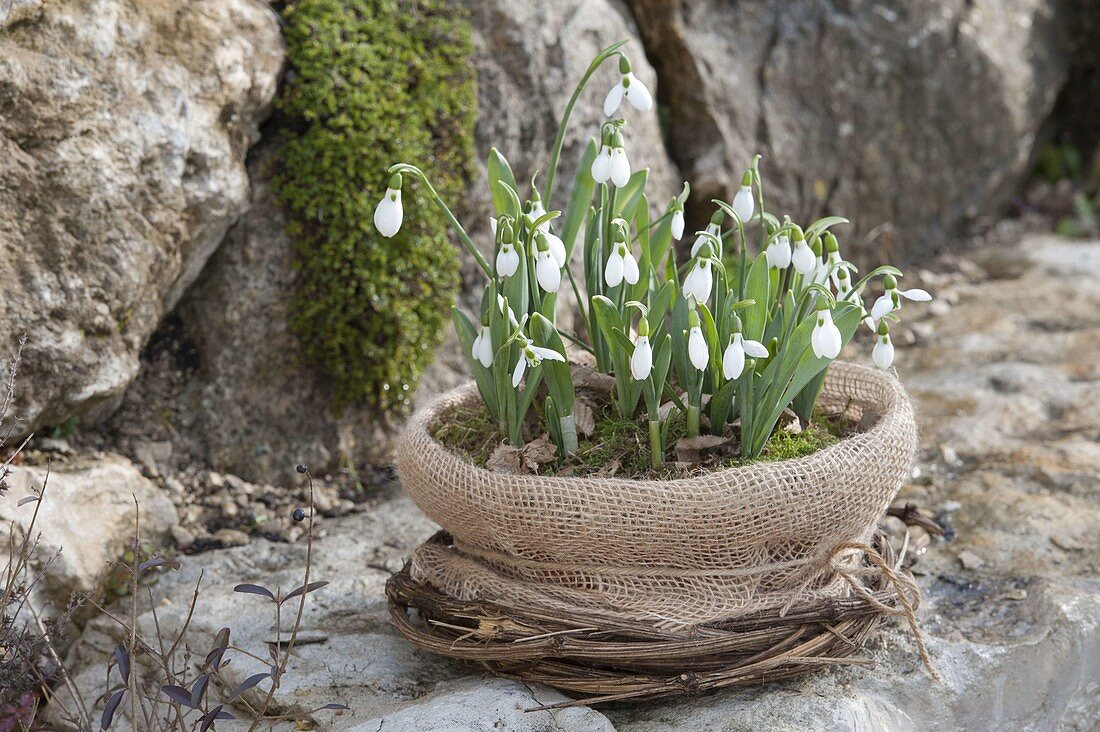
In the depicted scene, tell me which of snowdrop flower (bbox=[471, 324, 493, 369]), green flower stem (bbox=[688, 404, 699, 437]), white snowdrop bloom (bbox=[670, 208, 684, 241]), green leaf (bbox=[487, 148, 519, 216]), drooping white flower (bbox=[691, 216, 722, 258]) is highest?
green leaf (bbox=[487, 148, 519, 216])

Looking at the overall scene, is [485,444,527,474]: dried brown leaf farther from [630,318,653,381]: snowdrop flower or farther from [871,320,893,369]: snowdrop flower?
[871,320,893,369]: snowdrop flower

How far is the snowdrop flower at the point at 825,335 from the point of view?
1.76 m

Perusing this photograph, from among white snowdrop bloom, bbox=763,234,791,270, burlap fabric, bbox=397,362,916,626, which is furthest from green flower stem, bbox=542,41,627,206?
burlap fabric, bbox=397,362,916,626

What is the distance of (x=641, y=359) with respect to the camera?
1.80 metres

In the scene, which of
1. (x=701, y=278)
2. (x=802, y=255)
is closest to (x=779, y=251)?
(x=802, y=255)

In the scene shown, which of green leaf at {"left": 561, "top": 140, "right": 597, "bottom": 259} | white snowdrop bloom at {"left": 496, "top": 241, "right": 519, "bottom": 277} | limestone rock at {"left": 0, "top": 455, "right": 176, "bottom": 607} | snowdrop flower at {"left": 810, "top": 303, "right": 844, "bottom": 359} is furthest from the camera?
limestone rock at {"left": 0, "top": 455, "right": 176, "bottom": 607}

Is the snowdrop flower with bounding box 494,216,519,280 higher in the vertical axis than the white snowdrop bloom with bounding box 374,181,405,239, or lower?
lower

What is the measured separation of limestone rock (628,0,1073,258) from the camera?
4023 mm

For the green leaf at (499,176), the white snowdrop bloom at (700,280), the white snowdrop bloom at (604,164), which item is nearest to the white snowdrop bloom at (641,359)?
the white snowdrop bloom at (700,280)

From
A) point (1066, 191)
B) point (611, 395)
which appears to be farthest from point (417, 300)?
point (1066, 191)

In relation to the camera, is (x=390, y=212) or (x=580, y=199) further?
(x=580, y=199)

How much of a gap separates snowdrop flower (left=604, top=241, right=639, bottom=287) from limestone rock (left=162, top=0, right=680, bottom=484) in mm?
1243

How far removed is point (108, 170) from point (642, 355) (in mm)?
1476

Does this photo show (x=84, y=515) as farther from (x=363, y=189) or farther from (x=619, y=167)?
(x=619, y=167)
